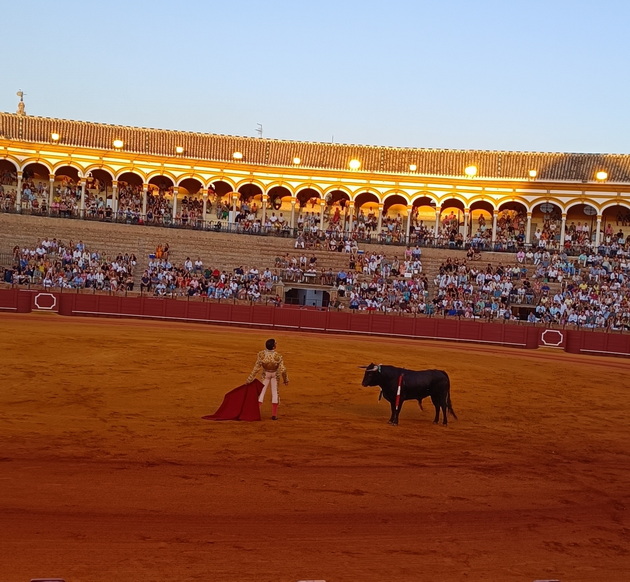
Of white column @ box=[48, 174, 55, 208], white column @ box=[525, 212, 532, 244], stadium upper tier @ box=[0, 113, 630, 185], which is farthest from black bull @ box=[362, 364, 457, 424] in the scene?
white column @ box=[48, 174, 55, 208]

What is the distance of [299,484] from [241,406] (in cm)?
320

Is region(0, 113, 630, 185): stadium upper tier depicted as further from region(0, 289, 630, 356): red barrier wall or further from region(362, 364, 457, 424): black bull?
region(362, 364, 457, 424): black bull

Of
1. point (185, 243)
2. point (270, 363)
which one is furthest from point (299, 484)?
point (185, 243)

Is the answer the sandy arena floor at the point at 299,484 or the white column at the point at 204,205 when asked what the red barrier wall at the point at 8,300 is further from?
the white column at the point at 204,205

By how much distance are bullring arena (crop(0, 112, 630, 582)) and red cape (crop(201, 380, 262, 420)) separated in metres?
0.37

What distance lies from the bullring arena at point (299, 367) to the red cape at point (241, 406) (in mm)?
369

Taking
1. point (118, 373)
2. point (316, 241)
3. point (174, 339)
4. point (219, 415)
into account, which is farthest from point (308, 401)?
point (316, 241)

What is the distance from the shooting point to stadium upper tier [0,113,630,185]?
38.8 meters

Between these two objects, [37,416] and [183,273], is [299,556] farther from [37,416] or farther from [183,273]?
[183,273]

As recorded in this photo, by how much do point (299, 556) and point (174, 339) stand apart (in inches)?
613

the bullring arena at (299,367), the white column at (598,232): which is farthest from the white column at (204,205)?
the white column at (598,232)

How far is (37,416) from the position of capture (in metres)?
9.85

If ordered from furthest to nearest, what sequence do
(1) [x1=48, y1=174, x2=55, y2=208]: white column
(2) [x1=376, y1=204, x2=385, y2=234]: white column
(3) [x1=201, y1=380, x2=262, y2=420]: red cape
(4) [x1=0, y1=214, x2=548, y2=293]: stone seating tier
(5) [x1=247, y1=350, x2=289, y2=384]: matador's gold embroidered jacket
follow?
(2) [x1=376, y1=204, x2=385, y2=234]: white column < (1) [x1=48, y1=174, x2=55, y2=208]: white column < (4) [x1=0, y1=214, x2=548, y2=293]: stone seating tier < (5) [x1=247, y1=350, x2=289, y2=384]: matador's gold embroidered jacket < (3) [x1=201, y1=380, x2=262, y2=420]: red cape

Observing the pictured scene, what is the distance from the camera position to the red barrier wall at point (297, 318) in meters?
27.2
